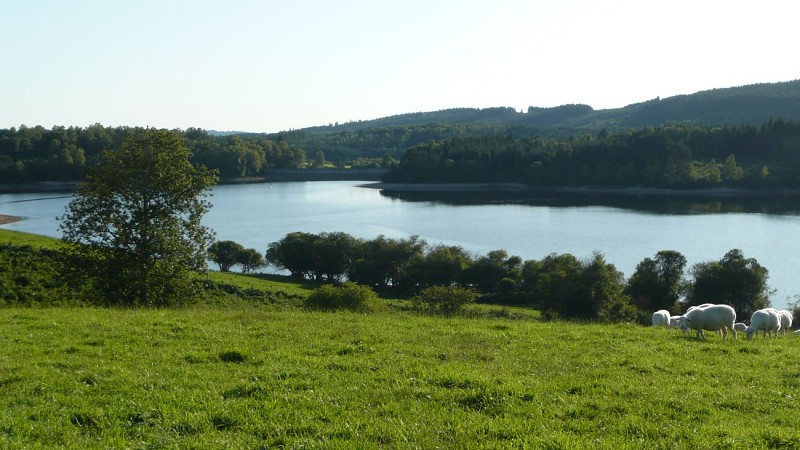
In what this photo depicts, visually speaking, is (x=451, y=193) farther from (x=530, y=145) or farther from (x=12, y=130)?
(x=12, y=130)

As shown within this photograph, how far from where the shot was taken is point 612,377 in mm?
8617

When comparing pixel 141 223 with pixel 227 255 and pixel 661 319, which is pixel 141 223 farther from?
pixel 227 255

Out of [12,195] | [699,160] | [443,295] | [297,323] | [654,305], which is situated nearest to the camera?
[297,323]

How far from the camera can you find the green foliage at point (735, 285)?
143 feet

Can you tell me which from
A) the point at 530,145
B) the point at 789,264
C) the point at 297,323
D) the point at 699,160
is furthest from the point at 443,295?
the point at 530,145

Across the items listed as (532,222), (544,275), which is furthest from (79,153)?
(544,275)

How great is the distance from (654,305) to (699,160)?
11110 cm

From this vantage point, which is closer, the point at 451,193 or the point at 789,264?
the point at 789,264

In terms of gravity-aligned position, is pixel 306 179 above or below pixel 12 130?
below

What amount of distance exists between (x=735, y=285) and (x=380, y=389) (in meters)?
42.1

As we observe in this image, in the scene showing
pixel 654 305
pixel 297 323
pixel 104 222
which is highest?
pixel 104 222

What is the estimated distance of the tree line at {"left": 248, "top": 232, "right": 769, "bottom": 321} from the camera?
39281 mm

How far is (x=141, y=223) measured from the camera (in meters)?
19.8

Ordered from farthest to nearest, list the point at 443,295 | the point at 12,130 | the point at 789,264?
the point at 12,130 → the point at 789,264 → the point at 443,295
